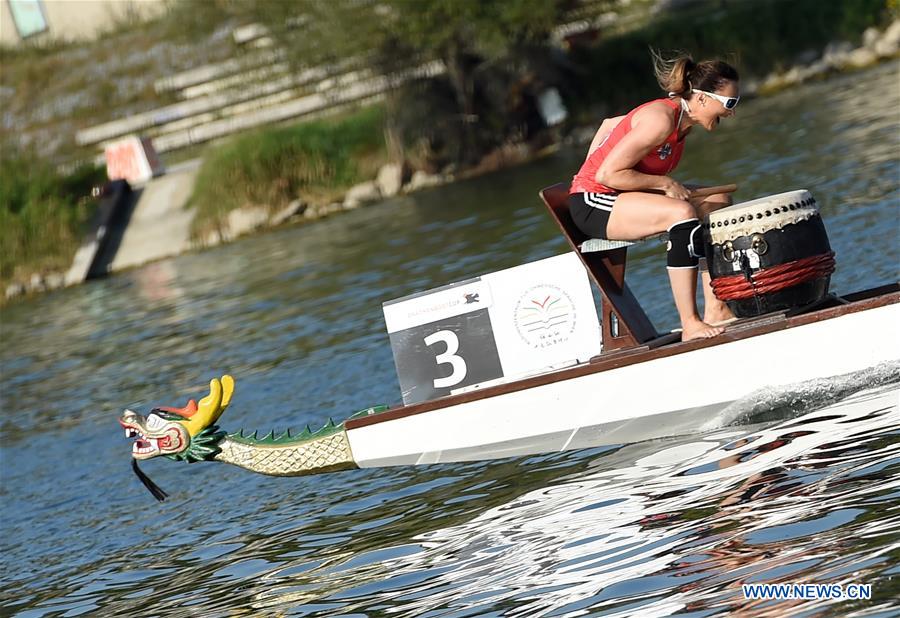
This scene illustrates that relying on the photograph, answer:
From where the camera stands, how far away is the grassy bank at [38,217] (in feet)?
85.9

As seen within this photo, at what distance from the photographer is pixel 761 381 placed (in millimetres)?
7688

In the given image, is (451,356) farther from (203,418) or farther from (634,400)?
(203,418)

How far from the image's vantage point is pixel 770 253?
755 centimetres

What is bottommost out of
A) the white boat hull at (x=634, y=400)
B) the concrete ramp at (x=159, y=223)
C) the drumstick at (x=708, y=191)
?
the white boat hull at (x=634, y=400)

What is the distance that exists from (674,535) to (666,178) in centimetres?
227

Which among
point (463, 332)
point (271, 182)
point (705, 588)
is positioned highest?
point (271, 182)

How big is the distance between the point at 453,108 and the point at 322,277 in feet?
33.8

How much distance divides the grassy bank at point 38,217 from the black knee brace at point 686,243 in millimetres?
19920

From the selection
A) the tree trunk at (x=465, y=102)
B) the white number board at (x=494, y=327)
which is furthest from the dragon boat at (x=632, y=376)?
the tree trunk at (x=465, y=102)

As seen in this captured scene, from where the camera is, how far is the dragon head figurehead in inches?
342

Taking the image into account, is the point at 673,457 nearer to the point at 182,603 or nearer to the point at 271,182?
the point at 182,603

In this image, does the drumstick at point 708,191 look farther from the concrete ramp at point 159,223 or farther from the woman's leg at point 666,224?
the concrete ramp at point 159,223

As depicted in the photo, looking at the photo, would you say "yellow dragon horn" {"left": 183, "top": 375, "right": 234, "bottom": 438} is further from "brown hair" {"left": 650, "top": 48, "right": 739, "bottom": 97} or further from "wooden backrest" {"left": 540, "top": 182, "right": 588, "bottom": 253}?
"brown hair" {"left": 650, "top": 48, "right": 739, "bottom": 97}

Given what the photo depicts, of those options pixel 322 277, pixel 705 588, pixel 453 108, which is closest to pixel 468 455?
pixel 705 588
